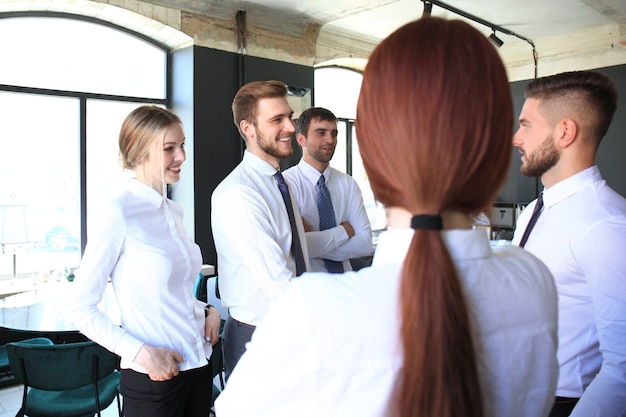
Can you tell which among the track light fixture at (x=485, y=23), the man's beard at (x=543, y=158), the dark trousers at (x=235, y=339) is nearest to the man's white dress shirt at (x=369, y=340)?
the man's beard at (x=543, y=158)

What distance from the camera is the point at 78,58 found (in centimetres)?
528

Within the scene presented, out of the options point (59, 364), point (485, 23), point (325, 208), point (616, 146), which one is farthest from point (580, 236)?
point (616, 146)

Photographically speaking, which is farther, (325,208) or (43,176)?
(43,176)

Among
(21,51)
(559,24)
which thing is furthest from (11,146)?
(559,24)

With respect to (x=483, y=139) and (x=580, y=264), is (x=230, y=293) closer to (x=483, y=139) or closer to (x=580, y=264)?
(x=580, y=264)

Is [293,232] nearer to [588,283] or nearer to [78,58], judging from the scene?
[588,283]

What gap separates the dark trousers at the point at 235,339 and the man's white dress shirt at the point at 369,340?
1371 mm

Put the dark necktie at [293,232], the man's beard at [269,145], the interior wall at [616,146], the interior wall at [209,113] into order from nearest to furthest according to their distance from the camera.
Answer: the dark necktie at [293,232] < the man's beard at [269,145] < the interior wall at [209,113] < the interior wall at [616,146]

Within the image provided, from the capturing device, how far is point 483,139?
729mm

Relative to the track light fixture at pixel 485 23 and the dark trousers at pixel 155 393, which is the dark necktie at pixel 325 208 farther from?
the track light fixture at pixel 485 23

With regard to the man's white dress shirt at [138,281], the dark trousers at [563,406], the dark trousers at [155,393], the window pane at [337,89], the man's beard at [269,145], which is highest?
the window pane at [337,89]

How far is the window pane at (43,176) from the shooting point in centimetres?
493

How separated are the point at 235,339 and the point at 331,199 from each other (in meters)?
1.35

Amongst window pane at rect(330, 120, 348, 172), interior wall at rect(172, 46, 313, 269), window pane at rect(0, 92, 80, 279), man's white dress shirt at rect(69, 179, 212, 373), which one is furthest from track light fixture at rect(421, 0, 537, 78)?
man's white dress shirt at rect(69, 179, 212, 373)
